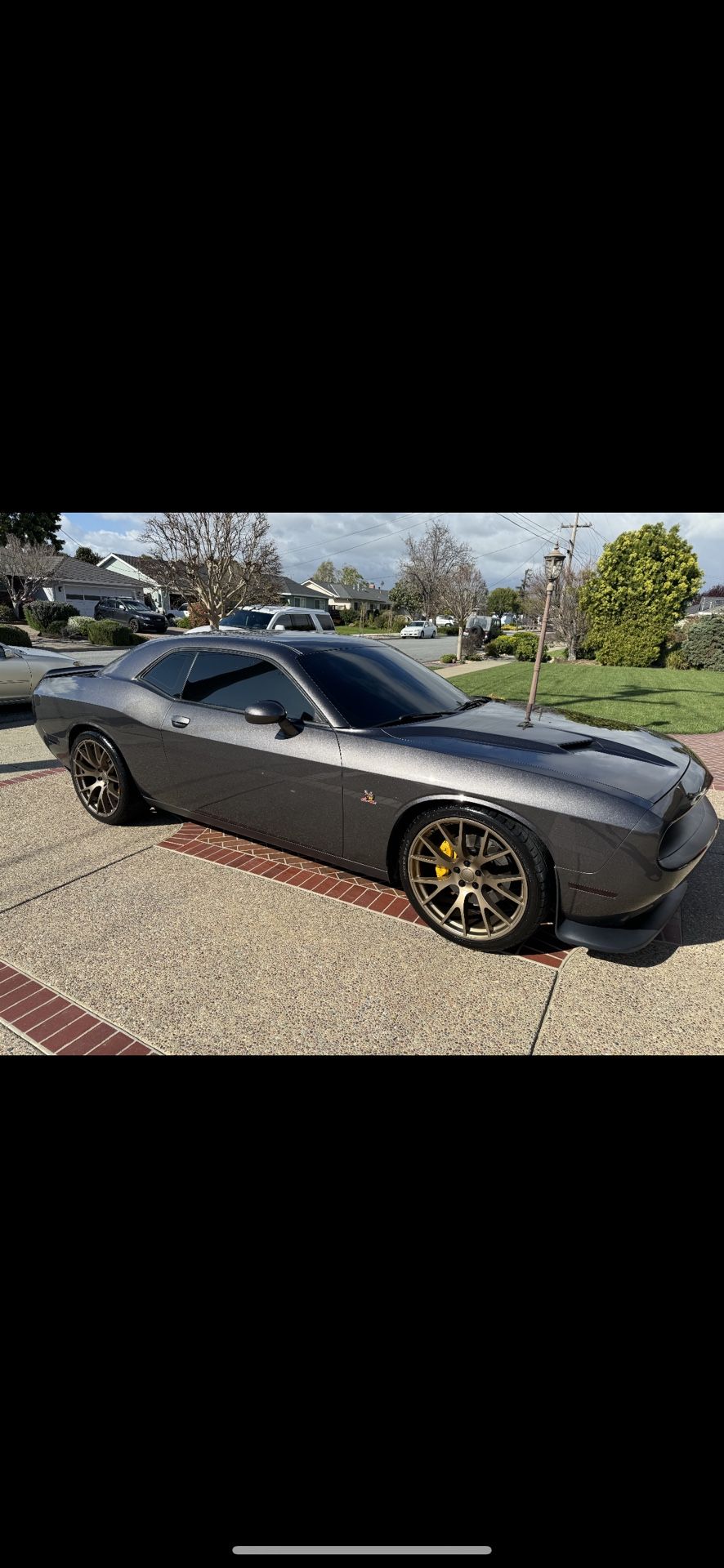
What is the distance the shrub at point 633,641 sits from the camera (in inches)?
894

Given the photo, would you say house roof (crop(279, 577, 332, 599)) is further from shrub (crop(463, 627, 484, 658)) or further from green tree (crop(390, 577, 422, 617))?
shrub (crop(463, 627, 484, 658))

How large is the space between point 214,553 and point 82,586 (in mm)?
27372

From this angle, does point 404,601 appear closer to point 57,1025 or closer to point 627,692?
point 627,692

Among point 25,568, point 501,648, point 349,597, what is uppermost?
point 349,597

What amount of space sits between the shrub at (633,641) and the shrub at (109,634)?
67.2 feet

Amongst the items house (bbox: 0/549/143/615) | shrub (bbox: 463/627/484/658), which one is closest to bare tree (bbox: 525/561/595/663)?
shrub (bbox: 463/627/484/658)

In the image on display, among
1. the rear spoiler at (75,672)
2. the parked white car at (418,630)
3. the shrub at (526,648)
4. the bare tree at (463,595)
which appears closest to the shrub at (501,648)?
the shrub at (526,648)

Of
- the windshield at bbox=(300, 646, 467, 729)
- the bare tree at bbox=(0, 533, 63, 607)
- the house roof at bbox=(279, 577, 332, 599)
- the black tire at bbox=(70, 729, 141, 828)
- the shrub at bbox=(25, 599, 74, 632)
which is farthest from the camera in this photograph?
the house roof at bbox=(279, 577, 332, 599)

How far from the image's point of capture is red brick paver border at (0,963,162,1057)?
2.15 metres

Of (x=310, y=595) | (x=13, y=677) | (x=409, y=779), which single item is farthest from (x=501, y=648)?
(x=310, y=595)

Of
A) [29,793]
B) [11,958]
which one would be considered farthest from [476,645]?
[11,958]

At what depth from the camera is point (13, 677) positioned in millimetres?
8656

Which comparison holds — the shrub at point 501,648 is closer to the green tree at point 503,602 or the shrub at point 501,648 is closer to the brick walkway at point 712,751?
the brick walkway at point 712,751
